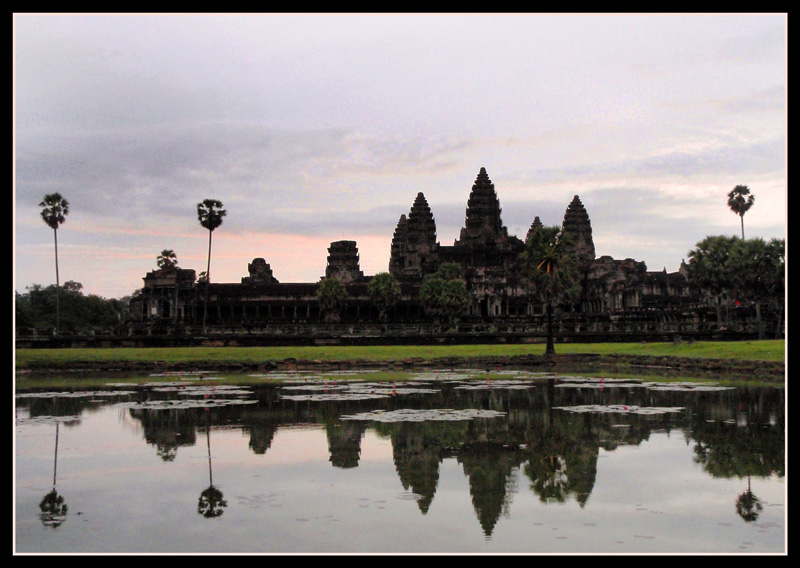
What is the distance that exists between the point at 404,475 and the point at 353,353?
36.9 m

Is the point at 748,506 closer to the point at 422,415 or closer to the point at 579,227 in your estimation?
the point at 422,415

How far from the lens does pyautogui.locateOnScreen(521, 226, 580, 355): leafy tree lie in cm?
5166

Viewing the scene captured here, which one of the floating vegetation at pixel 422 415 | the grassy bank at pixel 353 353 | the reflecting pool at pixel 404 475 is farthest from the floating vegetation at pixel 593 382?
the floating vegetation at pixel 422 415

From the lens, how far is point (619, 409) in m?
23.5

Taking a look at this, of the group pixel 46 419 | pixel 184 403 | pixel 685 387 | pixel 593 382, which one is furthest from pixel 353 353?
pixel 46 419

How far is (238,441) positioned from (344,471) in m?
4.08

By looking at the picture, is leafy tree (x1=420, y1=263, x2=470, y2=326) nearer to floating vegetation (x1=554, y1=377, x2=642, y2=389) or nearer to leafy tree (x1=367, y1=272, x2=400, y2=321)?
leafy tree (x1=367, y1=272, x2=400, y2=321)

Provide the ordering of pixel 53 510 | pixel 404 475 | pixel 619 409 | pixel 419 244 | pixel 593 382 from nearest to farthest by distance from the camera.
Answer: pixel 53 510 → pixel 404 475 → pixel 619 409 → pixel 593 382 → pixel 419 244

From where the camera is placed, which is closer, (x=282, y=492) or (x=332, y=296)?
(x=282, y=492)

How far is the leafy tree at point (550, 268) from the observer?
51656mm
